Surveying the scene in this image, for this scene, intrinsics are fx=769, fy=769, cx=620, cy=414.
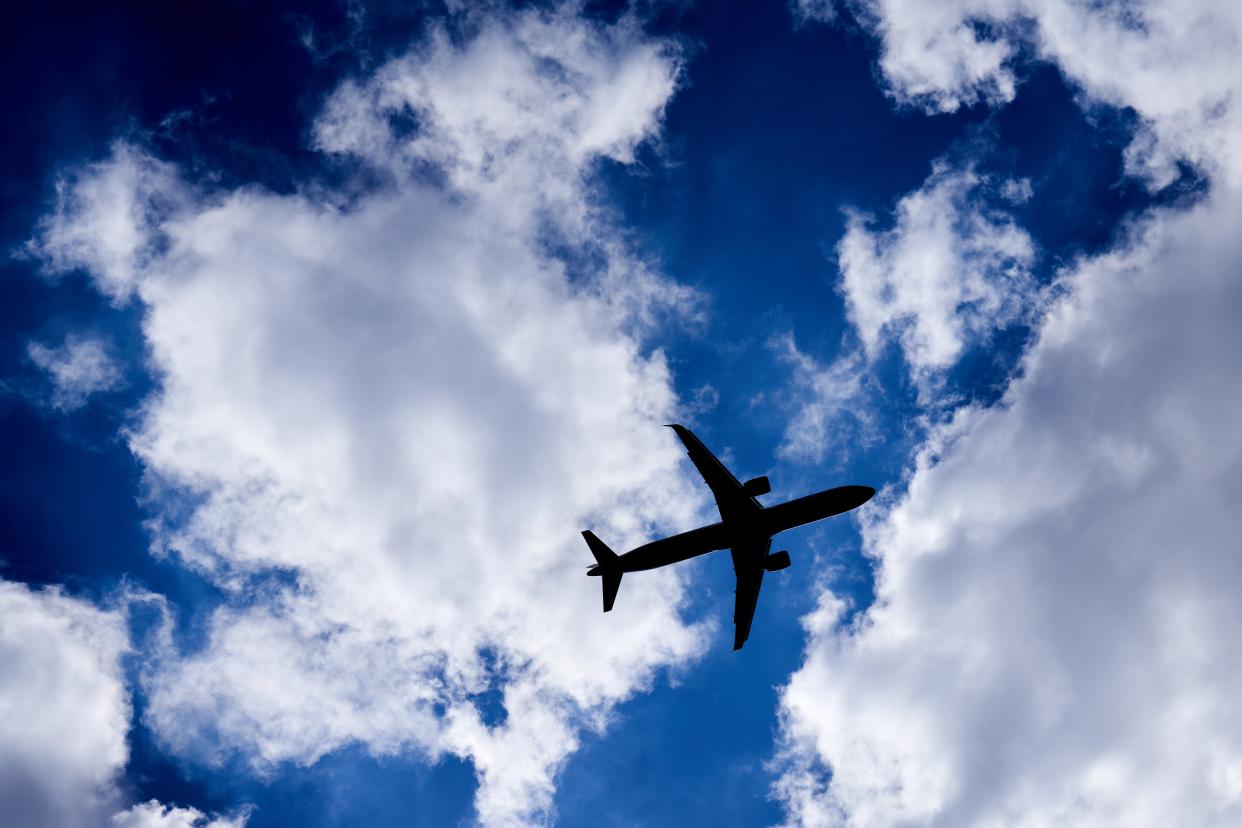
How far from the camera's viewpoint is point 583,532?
3248 inches

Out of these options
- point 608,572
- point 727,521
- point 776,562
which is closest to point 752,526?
point 727,521

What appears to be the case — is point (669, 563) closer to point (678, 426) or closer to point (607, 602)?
point (607, 602)

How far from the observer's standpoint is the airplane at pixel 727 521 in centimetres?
7612

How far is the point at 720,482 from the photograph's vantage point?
77.8m

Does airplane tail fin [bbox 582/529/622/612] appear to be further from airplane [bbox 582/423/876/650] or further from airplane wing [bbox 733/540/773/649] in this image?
airplane wing [bbox 733/540/773/649]

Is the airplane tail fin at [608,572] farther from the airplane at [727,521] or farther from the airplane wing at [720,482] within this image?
the airplane wing at [720,482]

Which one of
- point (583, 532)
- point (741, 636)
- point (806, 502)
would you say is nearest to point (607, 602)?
point (583, 532)

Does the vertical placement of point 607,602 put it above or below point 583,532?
below

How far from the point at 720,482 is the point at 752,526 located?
541 centimetres

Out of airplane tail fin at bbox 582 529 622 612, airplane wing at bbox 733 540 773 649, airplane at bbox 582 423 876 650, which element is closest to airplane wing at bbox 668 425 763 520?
airplane at bbox 582 423 876 650

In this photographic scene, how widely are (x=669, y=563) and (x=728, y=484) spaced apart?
33.0 ft

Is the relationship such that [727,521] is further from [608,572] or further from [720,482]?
[608,572]

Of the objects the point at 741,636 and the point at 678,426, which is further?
the point at 741,636

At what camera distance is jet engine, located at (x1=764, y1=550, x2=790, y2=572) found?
83.3 m
